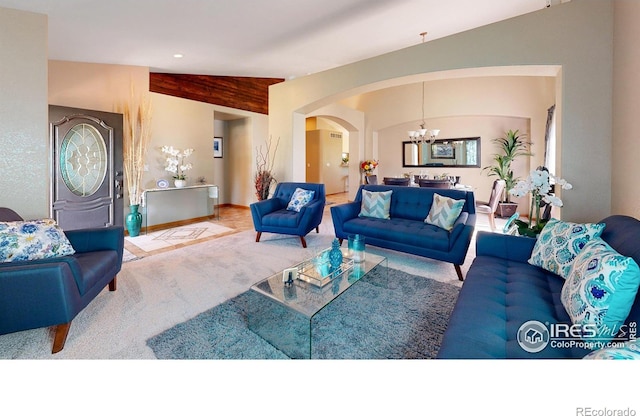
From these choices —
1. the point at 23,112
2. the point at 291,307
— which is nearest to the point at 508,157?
the point at 291,307

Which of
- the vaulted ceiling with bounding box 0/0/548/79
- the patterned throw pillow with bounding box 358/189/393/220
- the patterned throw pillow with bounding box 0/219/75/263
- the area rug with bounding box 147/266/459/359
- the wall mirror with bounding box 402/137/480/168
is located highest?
the vaulted ceiling with bounding box 0/0/548/79

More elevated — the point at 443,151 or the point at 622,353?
the point at 443,151

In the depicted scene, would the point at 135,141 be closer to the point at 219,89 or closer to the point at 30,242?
the point at 219,89

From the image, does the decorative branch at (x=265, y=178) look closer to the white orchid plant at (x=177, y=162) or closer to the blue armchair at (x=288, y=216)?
the blue armchair at (x=288, y=216)

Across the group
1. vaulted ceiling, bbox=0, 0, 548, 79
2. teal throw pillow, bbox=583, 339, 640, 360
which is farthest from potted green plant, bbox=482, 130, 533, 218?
teal throw pillow, bbox=583, 339, 640, 360

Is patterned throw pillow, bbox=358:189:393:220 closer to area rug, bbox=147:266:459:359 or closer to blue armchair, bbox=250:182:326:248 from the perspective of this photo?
blue armchair, bbox=250:182:326:248

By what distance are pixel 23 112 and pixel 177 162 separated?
2.62m

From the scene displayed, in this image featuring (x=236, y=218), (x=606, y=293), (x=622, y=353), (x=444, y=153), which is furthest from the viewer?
(x=444, y=153)

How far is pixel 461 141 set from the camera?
7164mm

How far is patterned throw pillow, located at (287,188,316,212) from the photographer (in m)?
4.36

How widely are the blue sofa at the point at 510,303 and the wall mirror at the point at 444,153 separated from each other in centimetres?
552

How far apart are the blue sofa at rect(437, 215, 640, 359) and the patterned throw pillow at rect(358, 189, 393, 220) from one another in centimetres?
162

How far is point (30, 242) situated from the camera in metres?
1.93
